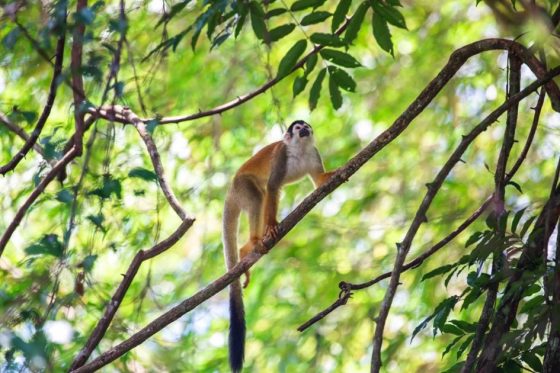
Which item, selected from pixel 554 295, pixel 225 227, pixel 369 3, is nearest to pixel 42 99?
pixel 225 227

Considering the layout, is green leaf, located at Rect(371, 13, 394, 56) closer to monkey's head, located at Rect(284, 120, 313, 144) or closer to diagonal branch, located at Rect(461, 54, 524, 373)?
diagonal branch, located at Rect(461, 54, 524, 373)

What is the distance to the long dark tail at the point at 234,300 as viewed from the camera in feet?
14.7

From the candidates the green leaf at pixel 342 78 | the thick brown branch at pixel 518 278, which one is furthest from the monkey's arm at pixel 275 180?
the thick brown branch at pixel 518 278

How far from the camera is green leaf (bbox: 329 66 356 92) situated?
10.9ft

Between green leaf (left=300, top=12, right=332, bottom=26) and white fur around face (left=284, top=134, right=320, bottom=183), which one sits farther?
white fur around face (left=284, top=134, right=320, bottom=183)

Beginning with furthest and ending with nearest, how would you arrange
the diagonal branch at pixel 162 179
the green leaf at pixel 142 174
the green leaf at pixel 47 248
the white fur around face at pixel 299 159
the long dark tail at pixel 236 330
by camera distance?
1. the white fur around face at pixel 299 159
2. the long dark tail at pixel 236 330
3. the diagonal branch at pixel 162 179
4. the green leaf at pixel 142 174
5. the green leaf at pixel 47 248

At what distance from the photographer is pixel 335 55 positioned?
3.24 metres

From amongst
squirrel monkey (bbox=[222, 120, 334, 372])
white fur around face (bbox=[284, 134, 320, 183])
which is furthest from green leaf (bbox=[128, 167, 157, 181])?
white fur around face (bbox=[284, 134, 320, 183])

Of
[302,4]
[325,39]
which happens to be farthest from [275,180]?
[302,4]

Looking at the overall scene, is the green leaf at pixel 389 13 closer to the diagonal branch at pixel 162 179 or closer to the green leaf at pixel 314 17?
the green leaf at pixel 314 17

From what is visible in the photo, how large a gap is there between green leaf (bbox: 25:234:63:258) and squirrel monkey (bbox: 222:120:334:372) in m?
2.26

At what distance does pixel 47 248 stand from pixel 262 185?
293cm

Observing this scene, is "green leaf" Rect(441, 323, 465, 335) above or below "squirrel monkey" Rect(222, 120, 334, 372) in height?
below

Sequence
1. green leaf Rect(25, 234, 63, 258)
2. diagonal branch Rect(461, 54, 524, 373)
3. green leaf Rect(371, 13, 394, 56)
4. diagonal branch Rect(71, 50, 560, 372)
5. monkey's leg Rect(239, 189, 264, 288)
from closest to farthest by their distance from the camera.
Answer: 1. green leaf Rect(25, 234, 63, 258)
2. diagonal branch Rect(461, 54, 524, 373)
3. diagonal branch Rect(71, 50, 560, 372)
4. green leaf Rect(371, 13, 394, 56)
5. monkey's leg Rect(239, 189, 264, 288)
